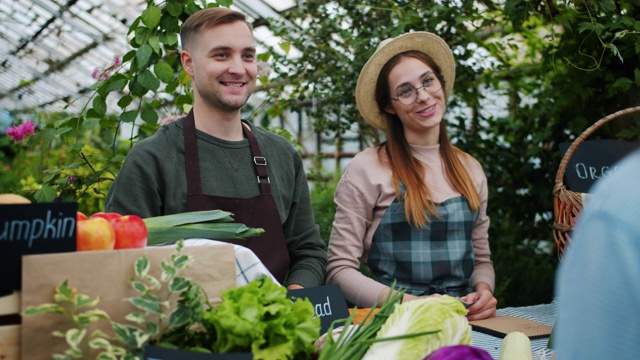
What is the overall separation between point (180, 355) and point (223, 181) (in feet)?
3.44

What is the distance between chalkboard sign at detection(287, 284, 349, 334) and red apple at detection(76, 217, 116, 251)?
566 millimetres

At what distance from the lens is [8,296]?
1019 millimetres

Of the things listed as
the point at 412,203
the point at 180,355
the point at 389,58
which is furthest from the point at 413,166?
the point at 180,355

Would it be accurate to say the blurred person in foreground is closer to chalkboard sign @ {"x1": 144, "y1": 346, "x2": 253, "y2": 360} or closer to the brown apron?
chalkboard sign @ {"x1": 144, "y1": 346, "x2": 253, "y2": 360}

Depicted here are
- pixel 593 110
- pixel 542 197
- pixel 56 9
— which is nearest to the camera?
pixel 593 110

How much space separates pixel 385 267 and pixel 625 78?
1361mm

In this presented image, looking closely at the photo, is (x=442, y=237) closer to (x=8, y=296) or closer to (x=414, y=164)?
(x=414, y=164)

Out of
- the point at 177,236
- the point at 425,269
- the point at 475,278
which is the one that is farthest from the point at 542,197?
the point at 177,236

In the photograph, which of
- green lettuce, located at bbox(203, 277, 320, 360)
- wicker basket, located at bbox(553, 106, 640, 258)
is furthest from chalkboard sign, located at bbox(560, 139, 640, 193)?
green lettuce, located at bbox(203, 277, 320, 360)

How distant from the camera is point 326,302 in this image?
1623mm

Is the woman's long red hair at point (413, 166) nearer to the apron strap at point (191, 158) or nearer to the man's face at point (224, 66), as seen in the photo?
the man's face at point (224, 66)

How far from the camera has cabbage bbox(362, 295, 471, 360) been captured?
3.69 feet

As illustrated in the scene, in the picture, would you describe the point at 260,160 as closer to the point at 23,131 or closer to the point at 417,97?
the point at 417,97

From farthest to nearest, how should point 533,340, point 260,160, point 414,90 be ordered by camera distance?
point 414,90, point 260,160, point 533,340
